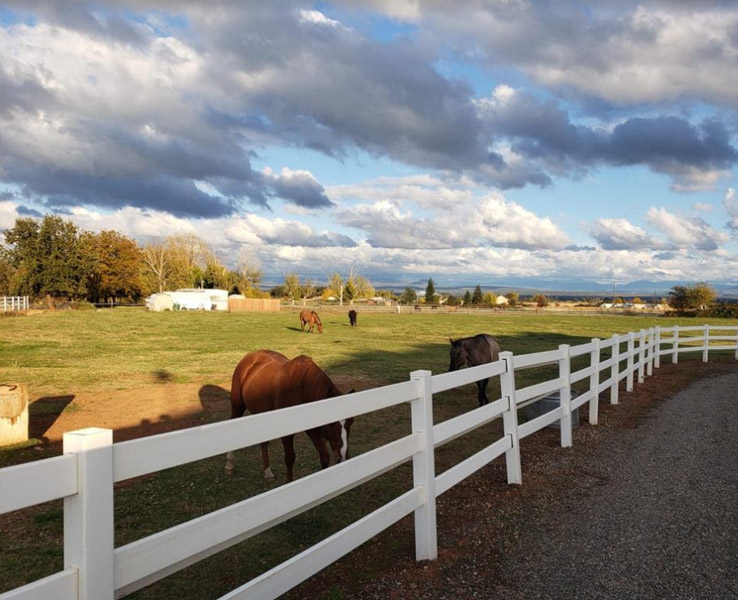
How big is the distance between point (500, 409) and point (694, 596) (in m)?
2.44

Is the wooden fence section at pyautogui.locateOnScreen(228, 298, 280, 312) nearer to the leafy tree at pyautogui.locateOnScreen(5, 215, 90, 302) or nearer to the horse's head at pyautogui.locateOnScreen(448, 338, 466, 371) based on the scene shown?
the leafy tree at pyautogui.locateOnScreen(5, 215, 90, 302)

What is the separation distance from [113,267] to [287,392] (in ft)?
228

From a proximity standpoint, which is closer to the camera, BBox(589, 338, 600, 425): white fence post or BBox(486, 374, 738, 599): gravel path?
BBox(486, 374, 738, 599): gravel path

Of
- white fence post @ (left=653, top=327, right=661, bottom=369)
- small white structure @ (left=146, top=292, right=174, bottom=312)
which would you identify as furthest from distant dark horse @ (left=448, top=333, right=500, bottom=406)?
small white structure @ (left=146, top=292, right=174, bottom=312)

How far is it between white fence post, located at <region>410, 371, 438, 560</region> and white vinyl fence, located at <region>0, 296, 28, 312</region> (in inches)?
1892

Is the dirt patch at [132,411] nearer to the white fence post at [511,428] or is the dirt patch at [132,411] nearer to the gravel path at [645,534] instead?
the white fence post at [511,428]

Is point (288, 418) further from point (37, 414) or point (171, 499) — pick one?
point (37, 414)

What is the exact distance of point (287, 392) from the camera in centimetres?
631

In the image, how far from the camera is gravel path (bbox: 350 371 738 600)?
3818 mm

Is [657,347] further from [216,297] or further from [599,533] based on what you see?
[216,297]

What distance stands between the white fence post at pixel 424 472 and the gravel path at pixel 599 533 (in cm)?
15

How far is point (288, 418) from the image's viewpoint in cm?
301

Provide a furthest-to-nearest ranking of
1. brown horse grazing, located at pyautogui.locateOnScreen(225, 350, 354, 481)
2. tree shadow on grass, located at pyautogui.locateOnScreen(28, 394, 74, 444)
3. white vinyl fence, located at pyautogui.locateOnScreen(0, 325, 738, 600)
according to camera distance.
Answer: tree shadow on grass, located at pyautogui.locateOnScreen(28, 394, 74, 444) → brown horse grazing, located at pyautogui.locateOnScreen(225, 350, 354, 481) → white vinyl fence, located at pyautogui.locateOnScreen(0, 325, 738, 600)

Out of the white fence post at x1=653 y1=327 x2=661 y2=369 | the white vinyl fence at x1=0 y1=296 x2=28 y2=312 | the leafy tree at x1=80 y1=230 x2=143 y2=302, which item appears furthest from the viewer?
the leafy tree at x1=80 y1=230 x2=143 y2=302
